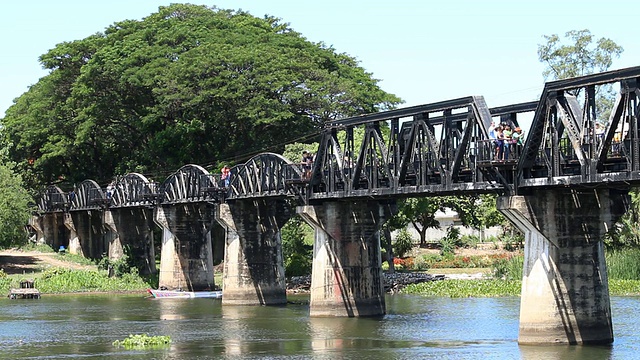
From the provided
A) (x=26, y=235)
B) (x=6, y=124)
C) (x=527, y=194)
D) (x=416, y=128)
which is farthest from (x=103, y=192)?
(x=527, y=194)

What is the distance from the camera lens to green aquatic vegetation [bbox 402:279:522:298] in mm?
72688

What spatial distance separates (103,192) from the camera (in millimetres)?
98750

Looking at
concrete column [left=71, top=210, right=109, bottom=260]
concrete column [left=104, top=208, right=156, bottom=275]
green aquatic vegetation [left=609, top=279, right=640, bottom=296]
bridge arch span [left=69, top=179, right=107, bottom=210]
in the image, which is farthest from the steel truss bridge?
concrete column [left=71, top=210, right=109, bottom=260]

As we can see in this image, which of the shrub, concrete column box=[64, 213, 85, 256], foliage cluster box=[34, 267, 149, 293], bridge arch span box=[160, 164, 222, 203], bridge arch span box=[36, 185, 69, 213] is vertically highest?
bridge arch span box=[36, 185, 69, 213]

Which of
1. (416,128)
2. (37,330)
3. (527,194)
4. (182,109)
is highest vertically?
(182,109)

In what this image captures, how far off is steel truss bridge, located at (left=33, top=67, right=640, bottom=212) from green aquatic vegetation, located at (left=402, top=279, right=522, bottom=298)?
51.0 ft

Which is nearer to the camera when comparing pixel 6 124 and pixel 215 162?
pixel 215 162

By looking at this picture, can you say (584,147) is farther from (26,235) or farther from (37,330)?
(26,235)

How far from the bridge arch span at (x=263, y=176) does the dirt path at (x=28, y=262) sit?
30.4 meters

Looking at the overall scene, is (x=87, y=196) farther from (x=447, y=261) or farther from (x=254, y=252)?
(x=254, y=252)

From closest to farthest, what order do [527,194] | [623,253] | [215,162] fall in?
1. [527,194]
2. [623,253]
3. [215,162]

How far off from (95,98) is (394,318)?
5209 cm

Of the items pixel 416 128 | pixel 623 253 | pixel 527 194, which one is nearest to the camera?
pixel 527 194

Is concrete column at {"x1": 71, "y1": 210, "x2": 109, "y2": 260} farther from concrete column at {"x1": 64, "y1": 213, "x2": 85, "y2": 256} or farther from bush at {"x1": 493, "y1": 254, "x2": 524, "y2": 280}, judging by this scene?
bush at {"x1": 493, "y1": 254, "x2": 524, "y2": 280}
